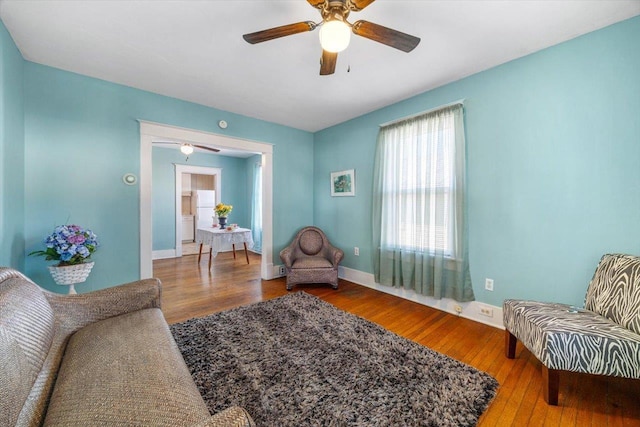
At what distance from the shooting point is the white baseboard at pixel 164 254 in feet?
17.6

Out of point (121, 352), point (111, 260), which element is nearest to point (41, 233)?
point (111, 260)

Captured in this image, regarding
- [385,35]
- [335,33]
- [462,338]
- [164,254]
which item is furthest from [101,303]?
[164,254]

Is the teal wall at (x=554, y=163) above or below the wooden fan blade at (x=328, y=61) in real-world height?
below

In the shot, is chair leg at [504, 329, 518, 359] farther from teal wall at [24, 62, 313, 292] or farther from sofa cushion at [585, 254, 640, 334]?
teal wall at [24, 62, 313, 292]

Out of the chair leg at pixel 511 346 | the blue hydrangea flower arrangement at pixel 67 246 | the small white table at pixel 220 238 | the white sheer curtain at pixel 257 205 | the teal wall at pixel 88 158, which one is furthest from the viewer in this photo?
the white sheer curtain at pixel 257 205

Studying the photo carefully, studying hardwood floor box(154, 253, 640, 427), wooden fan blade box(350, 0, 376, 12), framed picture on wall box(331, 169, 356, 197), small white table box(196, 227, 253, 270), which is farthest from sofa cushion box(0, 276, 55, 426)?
framed picture on wall box(331, 169, 356, 197)

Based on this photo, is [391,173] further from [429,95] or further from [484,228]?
[484,228]

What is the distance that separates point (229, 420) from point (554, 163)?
282cm

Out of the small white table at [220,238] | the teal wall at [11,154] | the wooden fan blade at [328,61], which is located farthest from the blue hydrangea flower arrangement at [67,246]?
the wooden fan blade at [328,61]

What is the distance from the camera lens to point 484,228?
8.04ft

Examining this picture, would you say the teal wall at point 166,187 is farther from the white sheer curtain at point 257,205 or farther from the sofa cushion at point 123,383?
the sofa cushion at point 123,383

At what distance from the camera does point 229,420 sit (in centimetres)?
69

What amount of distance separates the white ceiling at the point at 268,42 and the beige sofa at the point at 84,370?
6.12ft

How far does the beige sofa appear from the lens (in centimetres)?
78
